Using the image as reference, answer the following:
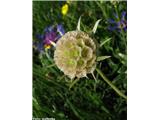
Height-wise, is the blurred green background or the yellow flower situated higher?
the yellow flower

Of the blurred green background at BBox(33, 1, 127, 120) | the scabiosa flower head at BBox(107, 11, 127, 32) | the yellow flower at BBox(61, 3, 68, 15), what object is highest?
the yellow flower at BBox(61, 3, 68, 15)

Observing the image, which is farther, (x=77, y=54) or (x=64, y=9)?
(x=64, y=9)

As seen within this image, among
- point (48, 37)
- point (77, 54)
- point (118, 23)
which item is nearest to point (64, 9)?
point (48, 37)

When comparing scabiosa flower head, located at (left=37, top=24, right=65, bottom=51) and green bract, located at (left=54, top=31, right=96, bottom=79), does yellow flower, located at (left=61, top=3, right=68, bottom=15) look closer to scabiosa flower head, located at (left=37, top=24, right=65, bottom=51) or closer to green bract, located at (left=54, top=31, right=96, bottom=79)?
scabiosa flower head, located at (left=37, top=24, right=65, bottom=51)

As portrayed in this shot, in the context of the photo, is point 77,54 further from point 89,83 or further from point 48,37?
point 48,37

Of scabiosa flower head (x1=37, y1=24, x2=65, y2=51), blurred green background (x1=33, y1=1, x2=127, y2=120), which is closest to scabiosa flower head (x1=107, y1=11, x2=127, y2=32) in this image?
blurred green background (x1=33, y1=1, x2=127, y2=120)

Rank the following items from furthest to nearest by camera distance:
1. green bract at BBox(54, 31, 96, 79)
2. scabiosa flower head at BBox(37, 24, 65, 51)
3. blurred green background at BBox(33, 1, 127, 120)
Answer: scabiosa flower head at BBox(37, 24, 65, 51) → blurred green background at BBox(33, 1, 127, 120) → green bract at BBox(54, 31, 96, 79)
